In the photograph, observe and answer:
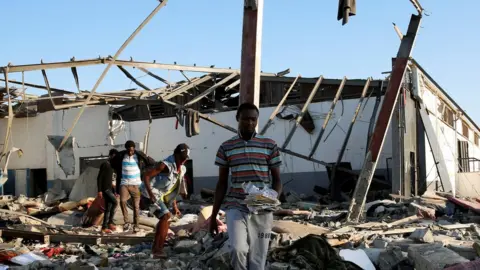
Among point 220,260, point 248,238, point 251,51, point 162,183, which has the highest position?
point 251,51

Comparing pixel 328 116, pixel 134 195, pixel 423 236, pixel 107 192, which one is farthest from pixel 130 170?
pixel 328 116

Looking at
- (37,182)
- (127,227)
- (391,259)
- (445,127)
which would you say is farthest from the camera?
(37,182)

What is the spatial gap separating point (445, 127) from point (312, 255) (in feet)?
52.2

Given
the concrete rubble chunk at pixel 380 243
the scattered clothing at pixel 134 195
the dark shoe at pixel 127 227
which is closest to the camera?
the concrete rubble chunk at pixel 380 243

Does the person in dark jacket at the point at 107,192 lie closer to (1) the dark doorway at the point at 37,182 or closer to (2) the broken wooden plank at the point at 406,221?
(2) the broken wooden plank at the point at 406,221

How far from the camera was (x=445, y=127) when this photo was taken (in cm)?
1956

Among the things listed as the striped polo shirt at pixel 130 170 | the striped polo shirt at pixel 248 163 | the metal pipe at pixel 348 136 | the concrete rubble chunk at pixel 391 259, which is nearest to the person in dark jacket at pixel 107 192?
the striped polo shirt at pixel 130 170

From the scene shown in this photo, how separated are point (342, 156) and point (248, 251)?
13.5 meters

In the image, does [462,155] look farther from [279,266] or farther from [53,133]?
[279,266]

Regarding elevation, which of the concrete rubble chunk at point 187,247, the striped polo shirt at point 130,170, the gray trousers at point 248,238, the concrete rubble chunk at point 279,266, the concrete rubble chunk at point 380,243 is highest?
the striped polo shirt at point 130,170

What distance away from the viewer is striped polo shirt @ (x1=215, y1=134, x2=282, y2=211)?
14.0 feet

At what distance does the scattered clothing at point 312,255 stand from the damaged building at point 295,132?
8.74 metres

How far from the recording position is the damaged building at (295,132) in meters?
15.6

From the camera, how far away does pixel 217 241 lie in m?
6.12
